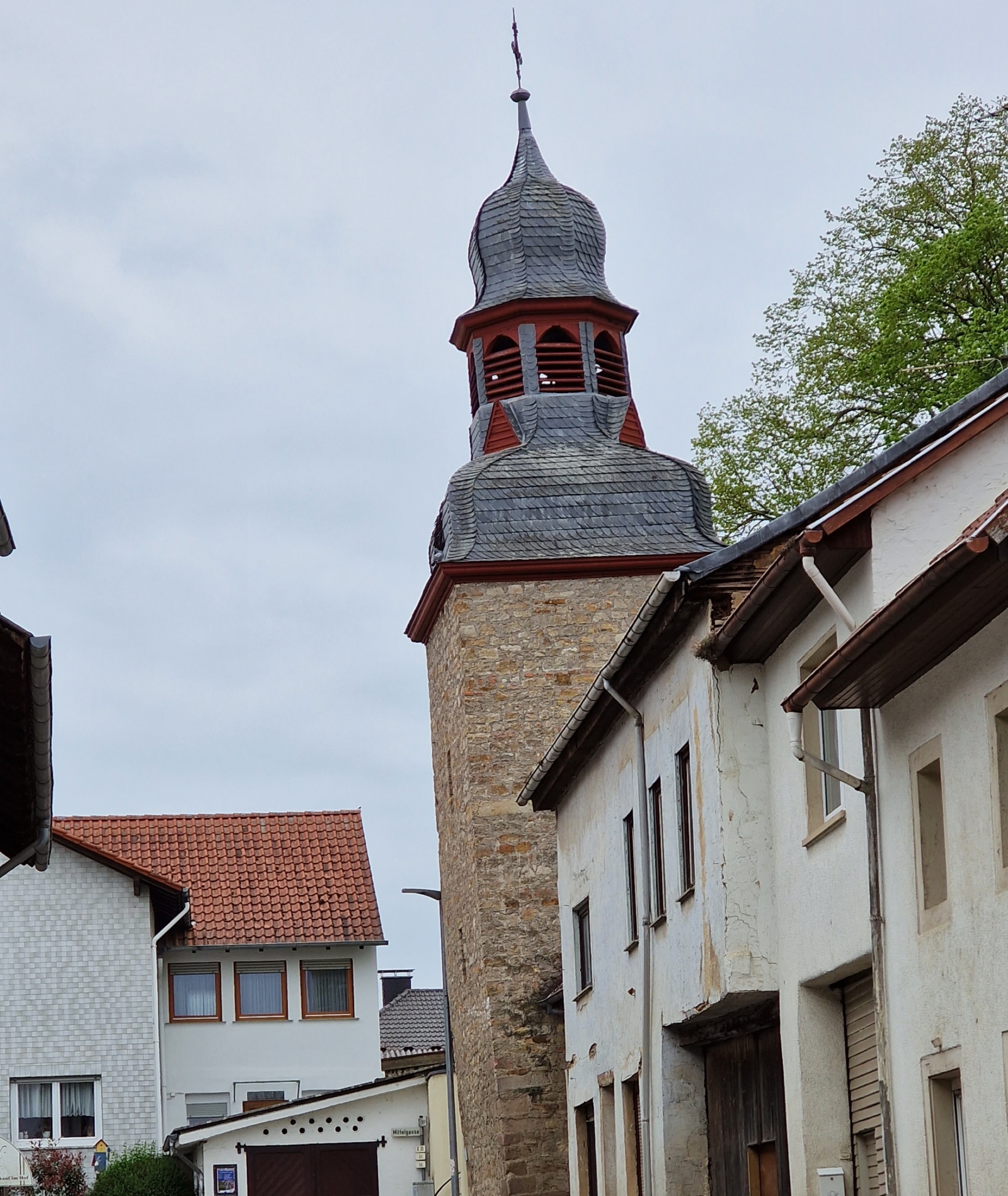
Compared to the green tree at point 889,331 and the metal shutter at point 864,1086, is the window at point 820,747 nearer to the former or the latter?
the metal shutter at point 864,1086

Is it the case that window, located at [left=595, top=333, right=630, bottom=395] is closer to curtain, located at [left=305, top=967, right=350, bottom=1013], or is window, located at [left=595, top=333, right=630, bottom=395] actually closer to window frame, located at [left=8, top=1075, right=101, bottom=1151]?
curtain, located at [left=305, top=967, right=350, bottom=1013]

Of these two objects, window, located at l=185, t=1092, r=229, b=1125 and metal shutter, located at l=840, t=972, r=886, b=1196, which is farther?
window, located at l=185, t=1092, r=229, b=1125

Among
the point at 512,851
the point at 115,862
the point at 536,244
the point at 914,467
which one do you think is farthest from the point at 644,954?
the point at 115,862

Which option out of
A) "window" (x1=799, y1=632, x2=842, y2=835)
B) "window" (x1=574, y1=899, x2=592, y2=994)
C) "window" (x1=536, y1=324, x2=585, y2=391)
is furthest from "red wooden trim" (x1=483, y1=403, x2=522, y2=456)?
"window" (x1=799, y1=632, x2=842, y2=835)

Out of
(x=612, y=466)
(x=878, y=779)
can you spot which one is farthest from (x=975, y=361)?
(x=878, y=779)

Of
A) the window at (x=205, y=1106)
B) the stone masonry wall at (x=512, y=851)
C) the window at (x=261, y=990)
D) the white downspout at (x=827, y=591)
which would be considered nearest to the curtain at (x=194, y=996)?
the window at (x=261, y=990)

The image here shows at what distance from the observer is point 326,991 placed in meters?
37.6

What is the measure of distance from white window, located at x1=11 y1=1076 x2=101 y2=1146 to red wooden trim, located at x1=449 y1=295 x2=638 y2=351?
1406 centimetres

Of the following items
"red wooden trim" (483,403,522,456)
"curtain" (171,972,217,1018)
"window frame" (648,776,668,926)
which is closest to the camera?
"window frame" (648,776,668,926)

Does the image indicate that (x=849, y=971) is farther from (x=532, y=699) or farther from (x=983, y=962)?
(x=532, y=699)

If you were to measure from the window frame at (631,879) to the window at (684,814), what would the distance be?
199 cm

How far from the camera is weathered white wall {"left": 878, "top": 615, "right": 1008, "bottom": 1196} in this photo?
34.6ft

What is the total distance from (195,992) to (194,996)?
7 cm

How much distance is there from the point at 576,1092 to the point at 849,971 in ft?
35.3
